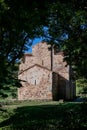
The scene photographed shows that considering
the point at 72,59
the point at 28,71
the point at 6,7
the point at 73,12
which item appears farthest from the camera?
the point at 28,71

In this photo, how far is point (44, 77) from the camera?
48.1m

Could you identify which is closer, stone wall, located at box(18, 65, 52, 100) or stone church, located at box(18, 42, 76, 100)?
stone wall, located at box(18, 65, 52, 100)

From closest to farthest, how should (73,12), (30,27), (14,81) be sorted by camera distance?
(30,27), (14,81), (73,12)

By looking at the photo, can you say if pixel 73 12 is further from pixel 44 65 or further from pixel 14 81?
pixel 44 65

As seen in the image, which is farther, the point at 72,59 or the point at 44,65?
the point at 44,65

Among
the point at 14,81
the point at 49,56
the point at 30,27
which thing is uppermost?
the point at 49,56

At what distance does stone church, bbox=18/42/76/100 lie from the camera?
47.8 m

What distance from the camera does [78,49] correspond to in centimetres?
1395

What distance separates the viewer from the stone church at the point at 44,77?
157 feet

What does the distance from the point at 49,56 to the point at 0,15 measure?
47.6 metres

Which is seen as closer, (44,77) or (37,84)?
(37,84)

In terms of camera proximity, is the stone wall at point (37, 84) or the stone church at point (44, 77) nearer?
the stone wall at point (37, 84)

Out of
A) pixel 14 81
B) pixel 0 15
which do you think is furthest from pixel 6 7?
pixel 14 81

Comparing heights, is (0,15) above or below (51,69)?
below
